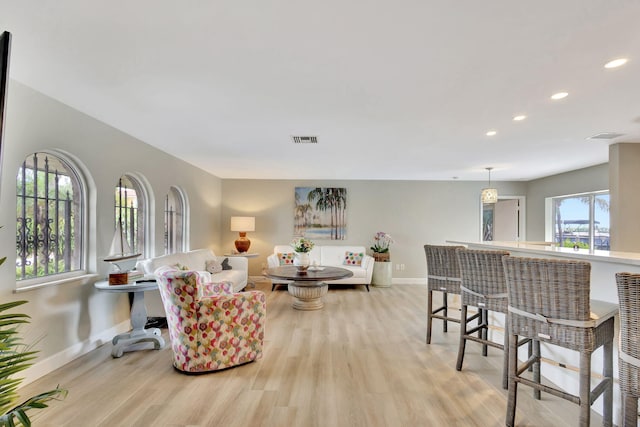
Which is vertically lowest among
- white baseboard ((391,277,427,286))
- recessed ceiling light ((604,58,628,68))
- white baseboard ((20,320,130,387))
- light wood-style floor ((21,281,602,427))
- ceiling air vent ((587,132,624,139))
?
white baseboard ((391,277,427,286))

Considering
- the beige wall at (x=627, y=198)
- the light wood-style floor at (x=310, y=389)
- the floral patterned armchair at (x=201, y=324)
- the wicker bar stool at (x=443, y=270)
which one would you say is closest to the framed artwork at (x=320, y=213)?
the light wood-style floor at (x=310, y=389)

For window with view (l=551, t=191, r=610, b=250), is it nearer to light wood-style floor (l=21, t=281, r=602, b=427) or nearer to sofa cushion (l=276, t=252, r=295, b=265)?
light wood-style floor (l=21, t=281, r=602, b=427)

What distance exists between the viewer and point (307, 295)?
4.94 metres

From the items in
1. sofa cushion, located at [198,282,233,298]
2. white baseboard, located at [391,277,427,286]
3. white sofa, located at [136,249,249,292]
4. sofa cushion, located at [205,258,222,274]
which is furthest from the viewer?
white baseboard, located at [391,277,427,286]

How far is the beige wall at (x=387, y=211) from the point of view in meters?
7.35

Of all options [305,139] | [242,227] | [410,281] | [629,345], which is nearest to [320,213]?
[242,227]

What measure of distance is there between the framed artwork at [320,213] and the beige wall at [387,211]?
12cm

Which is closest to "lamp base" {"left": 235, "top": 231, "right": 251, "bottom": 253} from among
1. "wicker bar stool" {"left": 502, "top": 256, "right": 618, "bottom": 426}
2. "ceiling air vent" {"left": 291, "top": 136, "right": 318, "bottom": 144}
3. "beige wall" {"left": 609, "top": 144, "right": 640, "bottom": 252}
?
"ceiling air vent" {"left": 291, "top": 136, "right": 318, "bottom": 144}

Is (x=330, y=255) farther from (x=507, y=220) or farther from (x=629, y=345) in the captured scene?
(x=629, y=345)

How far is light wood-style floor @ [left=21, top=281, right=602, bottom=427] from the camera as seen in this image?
7.08 feet

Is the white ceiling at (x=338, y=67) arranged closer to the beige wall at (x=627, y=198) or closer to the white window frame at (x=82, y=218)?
the beige wall at (x=627, y=198)

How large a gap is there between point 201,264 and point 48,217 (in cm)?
252

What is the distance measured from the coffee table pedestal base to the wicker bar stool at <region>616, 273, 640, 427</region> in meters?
3.76

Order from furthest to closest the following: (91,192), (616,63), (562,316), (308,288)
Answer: (308,288) → (91,192) → (616,63) → (562,316)
